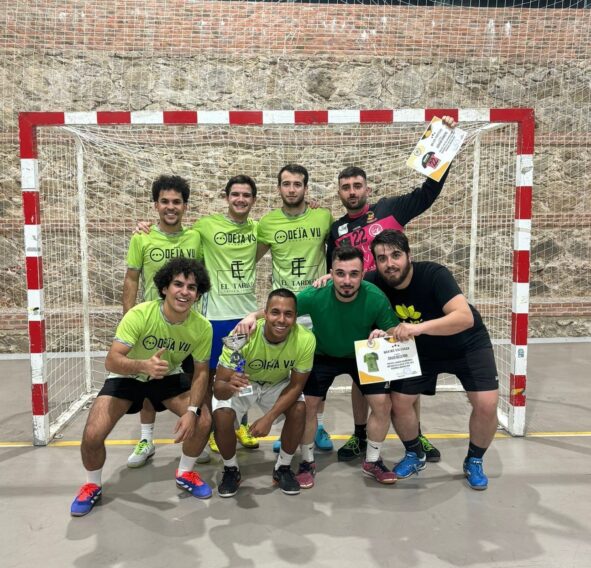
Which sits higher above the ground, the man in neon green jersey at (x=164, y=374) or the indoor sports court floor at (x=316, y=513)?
the man in neon green jersey at (x=164, y=374)

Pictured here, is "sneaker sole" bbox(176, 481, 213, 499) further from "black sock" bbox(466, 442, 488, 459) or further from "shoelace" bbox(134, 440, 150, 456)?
"black sock" bbox(466, 442, 488, 459)

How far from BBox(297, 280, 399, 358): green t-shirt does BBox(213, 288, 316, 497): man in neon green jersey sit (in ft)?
0.50

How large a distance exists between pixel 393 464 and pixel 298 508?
2.82 ft

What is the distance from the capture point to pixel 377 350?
2980 mm

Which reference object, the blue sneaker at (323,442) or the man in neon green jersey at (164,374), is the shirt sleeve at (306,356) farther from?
the blue sneaker at (323,442)

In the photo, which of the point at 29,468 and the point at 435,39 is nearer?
the point at 29,468

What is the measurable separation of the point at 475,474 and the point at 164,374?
6.39ft

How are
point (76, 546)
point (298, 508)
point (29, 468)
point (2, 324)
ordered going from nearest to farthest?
1. point (76, 546)
2. point (298, 508)
3. point (29, 468)
4. point (2, 324)

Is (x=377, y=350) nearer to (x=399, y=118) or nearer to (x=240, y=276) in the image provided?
(x=240, y=276)

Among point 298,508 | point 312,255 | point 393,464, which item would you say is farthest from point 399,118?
point 298,508

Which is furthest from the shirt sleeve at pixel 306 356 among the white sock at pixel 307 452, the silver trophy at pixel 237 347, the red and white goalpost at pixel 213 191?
the red and white goalpost at pixel 213 191

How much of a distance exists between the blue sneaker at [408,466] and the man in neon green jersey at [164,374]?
119 cm

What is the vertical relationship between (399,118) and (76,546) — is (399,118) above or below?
above

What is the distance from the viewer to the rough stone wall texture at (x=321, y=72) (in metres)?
6.87
